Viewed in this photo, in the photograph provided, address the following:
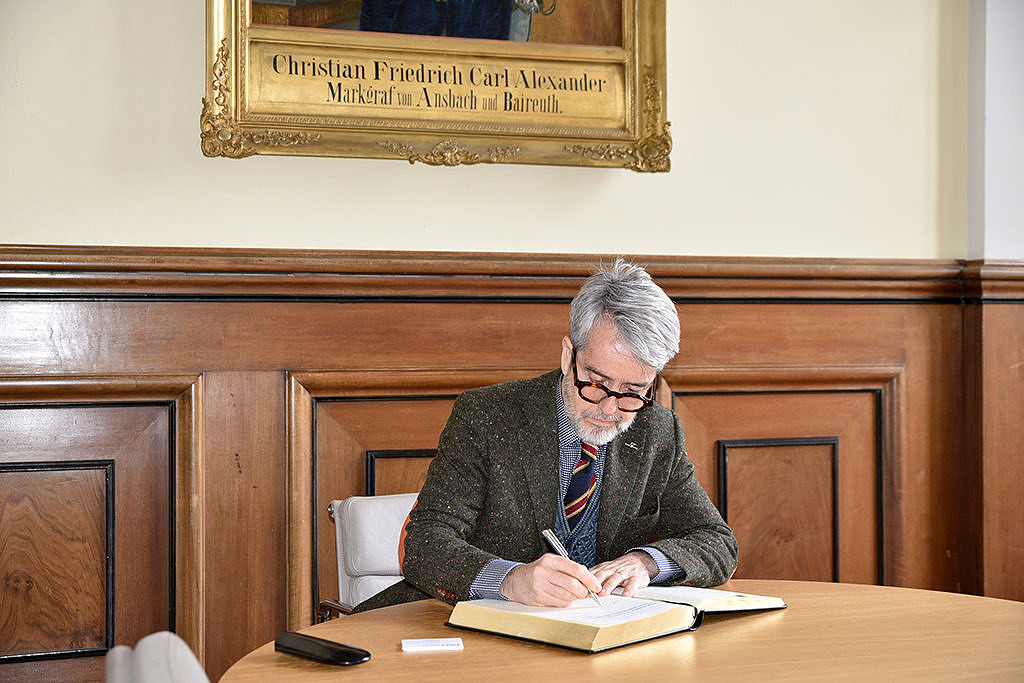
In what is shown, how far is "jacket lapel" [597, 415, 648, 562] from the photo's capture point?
2.35 meters

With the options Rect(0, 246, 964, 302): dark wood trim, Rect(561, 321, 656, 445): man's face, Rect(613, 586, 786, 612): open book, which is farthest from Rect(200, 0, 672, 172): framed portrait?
Rect(613, 586, 786, 612): open book

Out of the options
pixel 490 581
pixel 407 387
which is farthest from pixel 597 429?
pixel 407 387

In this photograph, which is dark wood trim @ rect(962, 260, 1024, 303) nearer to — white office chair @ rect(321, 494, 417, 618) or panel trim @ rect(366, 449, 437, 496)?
panel trim @ rect(366, 449, 437, 496)

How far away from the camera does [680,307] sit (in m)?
3.34

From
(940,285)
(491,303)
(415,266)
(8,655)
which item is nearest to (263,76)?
(415,266)

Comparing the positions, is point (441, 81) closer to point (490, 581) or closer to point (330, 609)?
point (330, 609)

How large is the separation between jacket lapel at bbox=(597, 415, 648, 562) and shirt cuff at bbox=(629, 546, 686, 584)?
0.17m

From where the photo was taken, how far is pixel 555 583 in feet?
6.18

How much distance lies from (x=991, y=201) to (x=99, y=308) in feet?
9.16

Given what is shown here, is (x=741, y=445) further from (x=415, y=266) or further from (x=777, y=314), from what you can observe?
(x=415, y=266)

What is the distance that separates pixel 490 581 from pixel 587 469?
0.46 metres

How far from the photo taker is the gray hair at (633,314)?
2.28 metres

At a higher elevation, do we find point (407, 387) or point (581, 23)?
point (581, 23)

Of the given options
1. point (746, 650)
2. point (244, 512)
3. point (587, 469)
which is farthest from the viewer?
point (244, 512)
